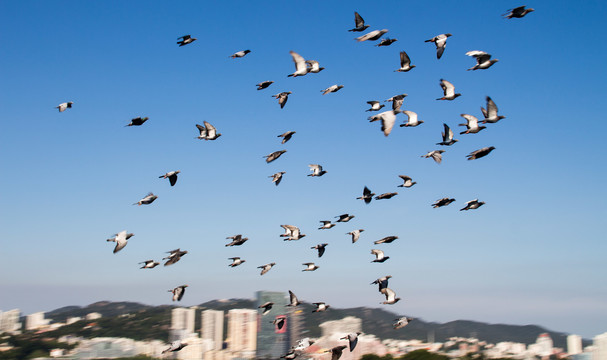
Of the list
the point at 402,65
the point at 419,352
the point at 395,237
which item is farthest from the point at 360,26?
the point at 419,352

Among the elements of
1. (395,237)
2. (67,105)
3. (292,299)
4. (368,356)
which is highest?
(67,105)

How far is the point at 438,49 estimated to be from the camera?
39.8 metres

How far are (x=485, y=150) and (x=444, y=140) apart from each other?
273cm

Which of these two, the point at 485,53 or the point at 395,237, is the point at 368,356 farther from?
the point at 485,53

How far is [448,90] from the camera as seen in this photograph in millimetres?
40500

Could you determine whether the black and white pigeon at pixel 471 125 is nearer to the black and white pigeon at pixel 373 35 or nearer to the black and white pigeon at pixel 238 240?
the black and white pigeon at pixel 373 35

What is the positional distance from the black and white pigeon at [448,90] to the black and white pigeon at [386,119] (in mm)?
3847

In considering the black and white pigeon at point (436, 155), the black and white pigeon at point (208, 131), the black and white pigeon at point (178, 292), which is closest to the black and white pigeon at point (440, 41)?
the black and white pigeon at point (436, 155)

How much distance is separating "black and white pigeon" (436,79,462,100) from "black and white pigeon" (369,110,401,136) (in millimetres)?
3847

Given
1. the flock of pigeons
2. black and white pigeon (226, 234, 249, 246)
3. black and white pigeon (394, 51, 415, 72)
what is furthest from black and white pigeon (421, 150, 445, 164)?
black and white pigeon (226, 234, 249, 246)

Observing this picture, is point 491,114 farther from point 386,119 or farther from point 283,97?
point 283,97

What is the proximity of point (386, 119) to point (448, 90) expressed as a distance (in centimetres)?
573

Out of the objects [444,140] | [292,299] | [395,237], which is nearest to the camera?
[444,140]

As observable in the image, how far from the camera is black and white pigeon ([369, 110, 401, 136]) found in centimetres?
3591
